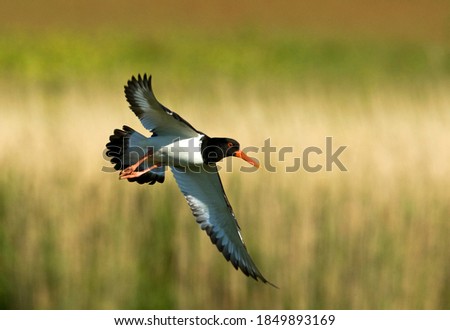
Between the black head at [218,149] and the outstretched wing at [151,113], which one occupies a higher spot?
the outstretched wing at [151,113]

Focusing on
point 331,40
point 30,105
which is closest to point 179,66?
point 331,40

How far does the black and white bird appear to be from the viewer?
4.42 m

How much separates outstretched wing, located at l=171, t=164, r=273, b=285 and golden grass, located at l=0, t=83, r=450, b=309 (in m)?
0.70

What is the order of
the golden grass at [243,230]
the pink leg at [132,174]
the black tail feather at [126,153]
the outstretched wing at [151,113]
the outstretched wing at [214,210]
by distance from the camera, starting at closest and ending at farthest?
1. the outstretched wing at [151,113]
2. the pink leg at [132,174]
3. the black tail feather at [126,153]
4. the outstretched wing at [214,210]
5. the golden grass at [243,230]

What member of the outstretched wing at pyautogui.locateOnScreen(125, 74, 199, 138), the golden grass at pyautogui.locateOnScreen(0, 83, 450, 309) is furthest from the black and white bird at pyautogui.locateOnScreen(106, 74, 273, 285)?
the golden grass at pyautogui.locateOnScreen(0, 83, 450, 309)

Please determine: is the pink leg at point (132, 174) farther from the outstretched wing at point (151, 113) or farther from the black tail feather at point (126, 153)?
the outstretched wing at point (151, 113)

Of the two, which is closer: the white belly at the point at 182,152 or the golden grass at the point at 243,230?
the white belly at the point at 182,152

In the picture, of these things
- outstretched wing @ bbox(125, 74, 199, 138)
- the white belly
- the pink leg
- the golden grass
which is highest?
outstretched wing @ bbox(125, 74, 199, 138)

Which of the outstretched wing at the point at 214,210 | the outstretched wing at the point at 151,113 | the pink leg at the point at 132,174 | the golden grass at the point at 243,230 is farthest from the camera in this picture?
the golden grass at the point at 243,230

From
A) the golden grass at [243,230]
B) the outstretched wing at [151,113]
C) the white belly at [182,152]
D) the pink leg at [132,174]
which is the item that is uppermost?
the outstretched wing at [151,113]

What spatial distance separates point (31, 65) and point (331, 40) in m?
5.76

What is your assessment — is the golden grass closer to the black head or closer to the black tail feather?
the black tail feather

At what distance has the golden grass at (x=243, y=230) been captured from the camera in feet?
18.4

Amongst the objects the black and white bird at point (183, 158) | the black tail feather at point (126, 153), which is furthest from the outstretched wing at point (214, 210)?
the black tail feather at point (126, 153)
